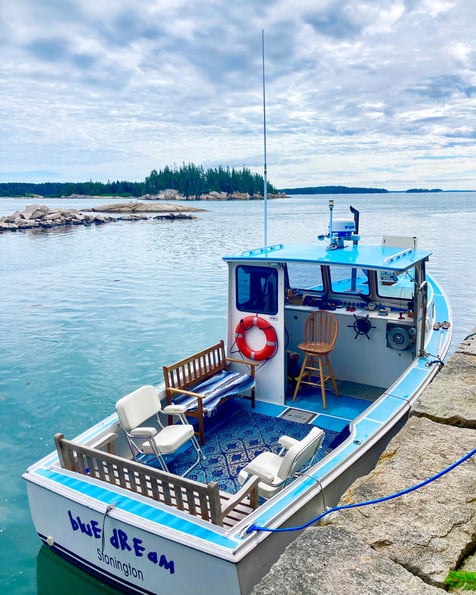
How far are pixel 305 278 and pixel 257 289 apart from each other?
4.13 feet

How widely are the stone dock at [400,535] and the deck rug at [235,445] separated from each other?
2.07m

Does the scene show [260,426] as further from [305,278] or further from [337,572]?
[337,572]

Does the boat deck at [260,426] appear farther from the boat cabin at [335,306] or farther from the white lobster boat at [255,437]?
the boat cabin at [335,306]

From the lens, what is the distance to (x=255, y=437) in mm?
5543

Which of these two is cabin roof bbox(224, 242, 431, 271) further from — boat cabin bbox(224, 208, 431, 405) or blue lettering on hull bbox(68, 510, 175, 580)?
blue lettering on hull bbox(68, 510, 175, 580)

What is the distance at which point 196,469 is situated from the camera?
16.4 feet

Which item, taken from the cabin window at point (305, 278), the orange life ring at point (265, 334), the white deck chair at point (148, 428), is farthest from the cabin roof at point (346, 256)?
the white deck chair at point (148, 428)

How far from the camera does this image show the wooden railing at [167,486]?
11.0ft

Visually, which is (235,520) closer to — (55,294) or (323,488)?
(323,488)

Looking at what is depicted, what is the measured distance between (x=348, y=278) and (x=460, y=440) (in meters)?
4.28

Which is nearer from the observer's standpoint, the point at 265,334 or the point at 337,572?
the point at 337,572

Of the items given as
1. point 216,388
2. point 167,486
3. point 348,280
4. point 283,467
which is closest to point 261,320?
point 216,388

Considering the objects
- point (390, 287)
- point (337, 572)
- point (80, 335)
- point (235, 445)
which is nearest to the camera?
point (337, 572)

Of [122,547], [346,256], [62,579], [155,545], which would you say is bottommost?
[62,579]
